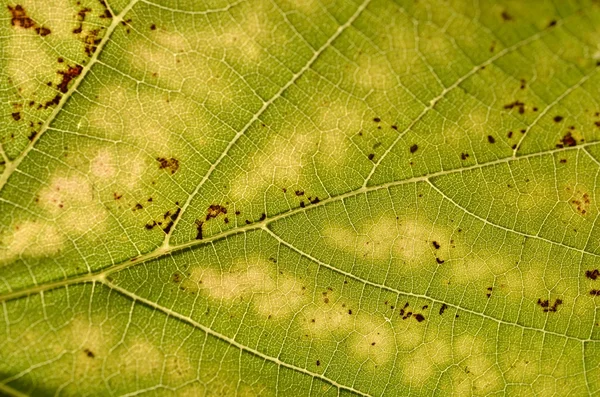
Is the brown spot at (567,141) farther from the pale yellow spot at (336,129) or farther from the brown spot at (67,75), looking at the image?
the brown spot at (67,75)

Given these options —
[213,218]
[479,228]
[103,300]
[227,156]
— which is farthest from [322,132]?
[103,300]

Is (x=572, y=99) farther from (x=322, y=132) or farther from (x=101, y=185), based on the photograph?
(x=101, y=185)

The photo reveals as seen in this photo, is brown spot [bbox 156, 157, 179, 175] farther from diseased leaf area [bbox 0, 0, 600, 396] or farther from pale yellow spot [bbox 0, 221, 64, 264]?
pale yellow spot [bbox 0, 221, 64, 264]

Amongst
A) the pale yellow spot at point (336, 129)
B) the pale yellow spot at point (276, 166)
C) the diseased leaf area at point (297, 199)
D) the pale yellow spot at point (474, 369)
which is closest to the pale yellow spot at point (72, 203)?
the diseased leaf area at point (297, 199)

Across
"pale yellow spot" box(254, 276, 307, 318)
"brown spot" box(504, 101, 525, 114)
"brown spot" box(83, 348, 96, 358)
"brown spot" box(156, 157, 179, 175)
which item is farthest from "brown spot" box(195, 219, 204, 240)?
"brown spot" box(504, 101, 525, 114)

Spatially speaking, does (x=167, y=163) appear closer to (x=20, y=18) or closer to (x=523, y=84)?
(x=20, y=18)

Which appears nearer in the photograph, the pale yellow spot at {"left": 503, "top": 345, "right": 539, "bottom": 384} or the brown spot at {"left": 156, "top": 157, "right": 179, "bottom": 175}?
the brown spot at {"left": 156, "top": 157, "right": 179, "bottom": 175}
